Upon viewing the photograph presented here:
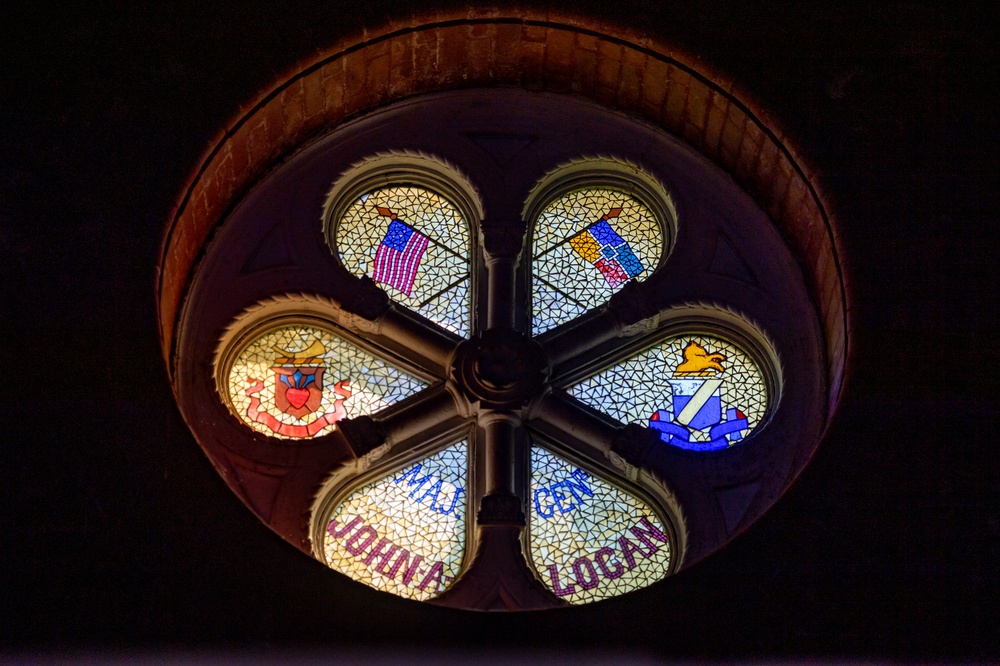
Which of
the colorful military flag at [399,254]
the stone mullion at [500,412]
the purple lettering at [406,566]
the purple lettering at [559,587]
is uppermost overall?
the colorful military flag at [399,254]

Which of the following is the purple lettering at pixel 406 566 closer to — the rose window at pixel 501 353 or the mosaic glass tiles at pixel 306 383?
the rose window at pixel 501 353

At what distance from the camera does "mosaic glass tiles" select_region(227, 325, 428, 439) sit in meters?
10.7

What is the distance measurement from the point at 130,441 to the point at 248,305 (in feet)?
4.51

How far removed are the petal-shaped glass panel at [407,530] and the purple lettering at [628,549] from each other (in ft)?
2.66

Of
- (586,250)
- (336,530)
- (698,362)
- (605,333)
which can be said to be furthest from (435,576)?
(586,250)

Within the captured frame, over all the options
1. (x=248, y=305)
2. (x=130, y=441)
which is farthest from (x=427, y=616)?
(x=248, y=305)

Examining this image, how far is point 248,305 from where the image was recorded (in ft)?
35.6

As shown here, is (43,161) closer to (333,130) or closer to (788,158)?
(333,130)

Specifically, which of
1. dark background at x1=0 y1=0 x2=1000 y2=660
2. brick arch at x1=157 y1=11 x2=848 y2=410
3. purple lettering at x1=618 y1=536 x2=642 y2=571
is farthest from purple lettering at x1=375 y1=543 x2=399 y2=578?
brick arch at x1=157 y1=11 x2=848 y2=410

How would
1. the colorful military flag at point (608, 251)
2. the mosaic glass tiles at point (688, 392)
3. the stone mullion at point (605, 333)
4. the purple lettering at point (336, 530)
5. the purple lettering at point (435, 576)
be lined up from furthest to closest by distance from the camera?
the colorful military flag at point (608, 251) < the stone mullion at point (605, 333) < the mosaic glass tiles at point (688, 392) < the purple lettering at point (336, 530) < the purple lettering at point (435, 576)

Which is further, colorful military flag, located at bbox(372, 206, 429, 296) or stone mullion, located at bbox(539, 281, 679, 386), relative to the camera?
colorful military flag, located at bbox(372, 206, 429, 296)

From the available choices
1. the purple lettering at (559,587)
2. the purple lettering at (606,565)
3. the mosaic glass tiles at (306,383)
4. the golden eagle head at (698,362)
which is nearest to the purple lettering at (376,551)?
the mosaic glass tiles at (306,383)

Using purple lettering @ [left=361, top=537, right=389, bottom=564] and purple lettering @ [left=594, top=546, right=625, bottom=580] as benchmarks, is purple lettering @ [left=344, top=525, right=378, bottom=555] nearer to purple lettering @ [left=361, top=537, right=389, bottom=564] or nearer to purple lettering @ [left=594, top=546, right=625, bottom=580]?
purple lettering @ [left=361, top=537, right=389, bottom=564]

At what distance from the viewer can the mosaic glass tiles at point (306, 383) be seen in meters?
10.7
